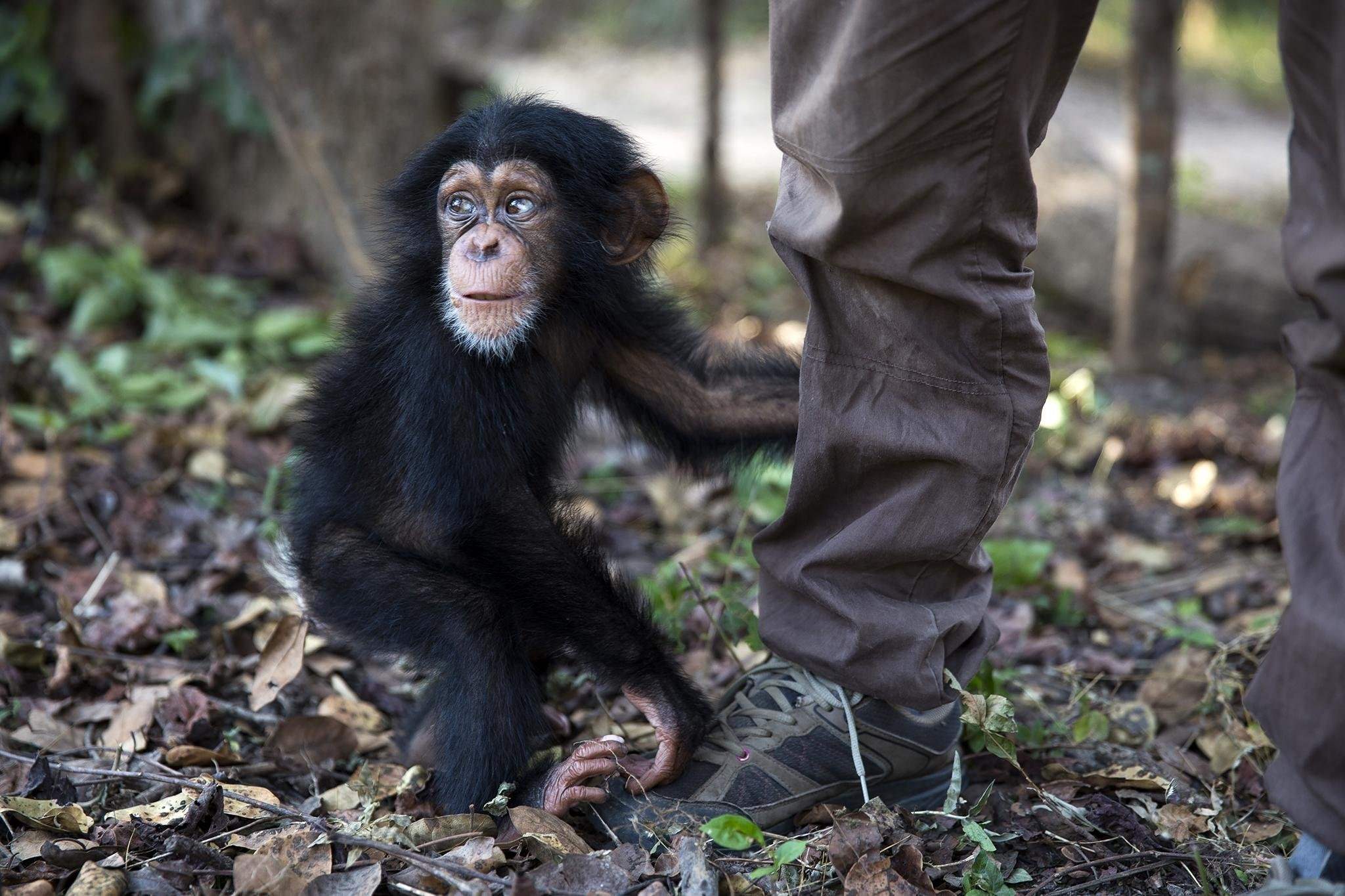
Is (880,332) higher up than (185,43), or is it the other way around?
(185,43)

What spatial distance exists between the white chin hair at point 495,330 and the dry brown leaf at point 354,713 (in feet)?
3.09

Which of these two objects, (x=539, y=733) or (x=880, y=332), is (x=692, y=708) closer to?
(x=539, y=733)

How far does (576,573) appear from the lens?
2.35 m

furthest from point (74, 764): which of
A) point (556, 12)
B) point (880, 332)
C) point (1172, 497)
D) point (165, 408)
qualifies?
point (556, 12)

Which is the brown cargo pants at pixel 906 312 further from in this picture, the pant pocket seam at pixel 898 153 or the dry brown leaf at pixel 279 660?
the dry brown leaf at pixel 279 660

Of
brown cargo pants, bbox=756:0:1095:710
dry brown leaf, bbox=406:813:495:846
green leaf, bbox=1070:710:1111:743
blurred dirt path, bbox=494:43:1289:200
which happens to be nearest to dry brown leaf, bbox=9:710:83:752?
dry brown leaf, bbox=406:813:495:846

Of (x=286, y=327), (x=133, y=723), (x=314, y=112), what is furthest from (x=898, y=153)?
(x=314, y=112)

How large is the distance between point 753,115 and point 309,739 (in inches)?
417

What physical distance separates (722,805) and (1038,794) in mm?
608

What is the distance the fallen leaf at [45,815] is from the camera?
210 centimetres

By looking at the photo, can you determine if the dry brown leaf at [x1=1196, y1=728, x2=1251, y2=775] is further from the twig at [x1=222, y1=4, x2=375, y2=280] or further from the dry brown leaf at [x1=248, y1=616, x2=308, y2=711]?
the twig at [x1=222, y1=4, x2=375, y2=280]

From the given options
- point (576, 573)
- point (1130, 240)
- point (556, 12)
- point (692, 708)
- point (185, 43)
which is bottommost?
point (692, 708)

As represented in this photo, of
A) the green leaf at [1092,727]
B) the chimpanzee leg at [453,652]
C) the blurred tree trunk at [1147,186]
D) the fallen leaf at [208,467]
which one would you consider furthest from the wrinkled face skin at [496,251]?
the blurred tree trunk at [1147,186]

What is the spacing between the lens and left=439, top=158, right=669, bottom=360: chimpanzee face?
2436mm
